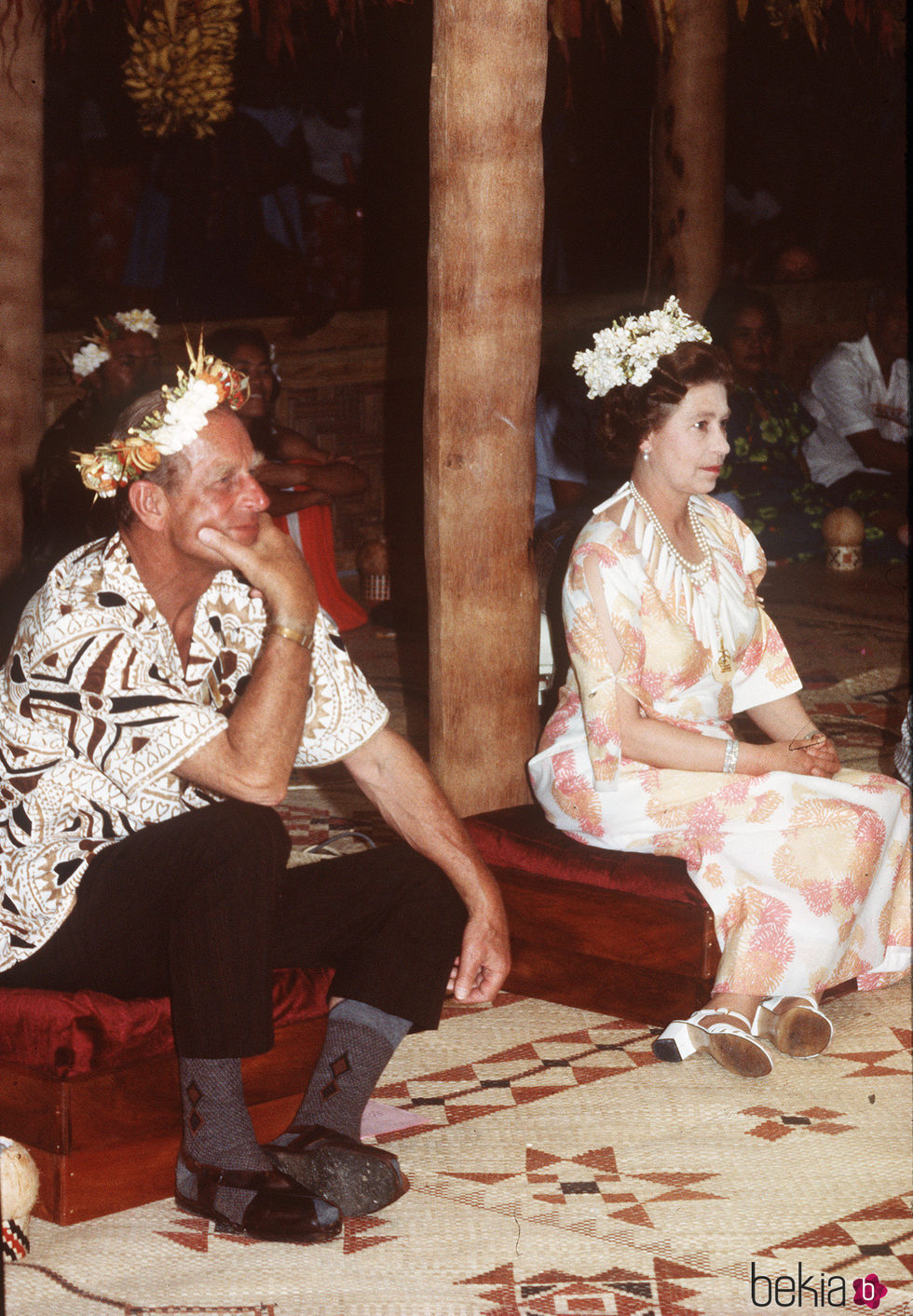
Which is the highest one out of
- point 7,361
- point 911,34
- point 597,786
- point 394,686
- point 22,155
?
point 911,34

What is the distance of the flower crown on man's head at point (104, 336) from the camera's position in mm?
5660

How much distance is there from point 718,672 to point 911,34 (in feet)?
12.1

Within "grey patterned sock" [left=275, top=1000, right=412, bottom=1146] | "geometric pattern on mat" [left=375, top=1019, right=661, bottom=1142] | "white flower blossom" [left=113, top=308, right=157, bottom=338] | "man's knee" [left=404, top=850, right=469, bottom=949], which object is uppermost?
"white flower blossom" [left=113, top=308, right=157, bottom=338]

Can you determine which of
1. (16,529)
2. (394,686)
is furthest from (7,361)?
(394,686)

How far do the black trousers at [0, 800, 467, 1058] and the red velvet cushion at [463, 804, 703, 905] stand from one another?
69 cm

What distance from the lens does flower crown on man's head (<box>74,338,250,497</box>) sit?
114 inches

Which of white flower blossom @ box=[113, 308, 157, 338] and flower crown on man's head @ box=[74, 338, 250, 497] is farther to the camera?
white flower blossom @ box=[113, 308, 157, 338]

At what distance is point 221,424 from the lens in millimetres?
2941

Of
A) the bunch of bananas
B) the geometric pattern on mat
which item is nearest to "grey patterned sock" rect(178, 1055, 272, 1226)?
the geometric pattern on mat

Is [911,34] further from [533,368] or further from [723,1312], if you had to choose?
[723,1312]

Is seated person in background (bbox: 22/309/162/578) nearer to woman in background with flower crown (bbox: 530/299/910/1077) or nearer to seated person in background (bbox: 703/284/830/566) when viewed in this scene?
woman in background with flower crown (bbox: 530/299/910/1077)

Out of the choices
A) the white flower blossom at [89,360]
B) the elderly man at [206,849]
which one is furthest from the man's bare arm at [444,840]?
the white flower blossom at [89,360]

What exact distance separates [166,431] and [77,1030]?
0.99 metres

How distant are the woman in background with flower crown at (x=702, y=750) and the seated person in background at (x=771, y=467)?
4.24 metres
